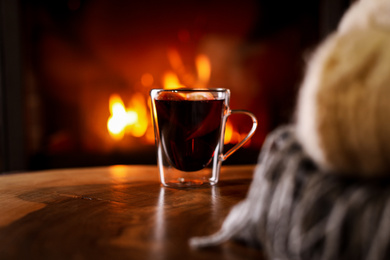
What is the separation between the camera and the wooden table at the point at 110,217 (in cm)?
29

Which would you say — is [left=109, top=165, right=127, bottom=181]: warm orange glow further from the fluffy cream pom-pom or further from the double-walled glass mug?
the fluffy cream pom-pom

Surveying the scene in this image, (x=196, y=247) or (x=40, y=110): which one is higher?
(x=40, y=110)

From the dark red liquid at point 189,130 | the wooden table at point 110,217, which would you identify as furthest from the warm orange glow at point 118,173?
the dark red liquid at point 189,130

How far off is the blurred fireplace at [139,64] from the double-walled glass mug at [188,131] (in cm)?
116

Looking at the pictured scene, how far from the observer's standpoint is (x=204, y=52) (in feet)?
5.68

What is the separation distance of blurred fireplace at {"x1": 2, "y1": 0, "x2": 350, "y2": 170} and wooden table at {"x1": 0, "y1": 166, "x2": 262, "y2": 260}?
1079 millimetres

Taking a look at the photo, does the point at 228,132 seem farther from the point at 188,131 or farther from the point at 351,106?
the point at 351,106

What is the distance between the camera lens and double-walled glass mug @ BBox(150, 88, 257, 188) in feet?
1.74

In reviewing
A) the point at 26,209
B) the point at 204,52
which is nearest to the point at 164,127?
the point at 26,209

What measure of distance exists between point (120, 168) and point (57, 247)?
0.43 metres

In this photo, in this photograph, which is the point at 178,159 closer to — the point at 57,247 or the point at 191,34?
the point at 57,247

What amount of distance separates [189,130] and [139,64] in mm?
1235

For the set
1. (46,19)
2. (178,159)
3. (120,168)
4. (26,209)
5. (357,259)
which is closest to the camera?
(357,259)

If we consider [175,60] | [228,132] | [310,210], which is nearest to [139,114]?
[175,60]
